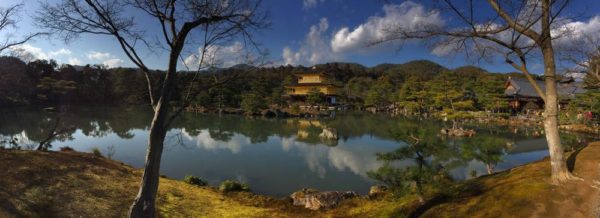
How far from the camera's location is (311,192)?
7.73 metres

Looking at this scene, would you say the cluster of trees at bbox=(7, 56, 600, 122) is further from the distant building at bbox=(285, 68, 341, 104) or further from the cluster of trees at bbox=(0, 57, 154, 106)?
the distant building at bbox=(285, 68, 341, 104)

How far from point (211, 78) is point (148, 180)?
1.76 meters

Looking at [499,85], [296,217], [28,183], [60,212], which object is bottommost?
[296,217]

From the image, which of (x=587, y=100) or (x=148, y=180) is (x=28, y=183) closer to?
(x=148, y=180)

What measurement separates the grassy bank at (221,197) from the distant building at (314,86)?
3979 centimetres

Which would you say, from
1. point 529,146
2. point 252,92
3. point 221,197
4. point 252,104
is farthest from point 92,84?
point 529,146

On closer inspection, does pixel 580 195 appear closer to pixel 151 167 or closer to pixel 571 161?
pixel 571 161

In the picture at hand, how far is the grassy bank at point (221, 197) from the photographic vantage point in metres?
4.57

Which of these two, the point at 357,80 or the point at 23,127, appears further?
the point at 357,80

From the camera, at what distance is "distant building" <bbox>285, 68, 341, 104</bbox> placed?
157ft

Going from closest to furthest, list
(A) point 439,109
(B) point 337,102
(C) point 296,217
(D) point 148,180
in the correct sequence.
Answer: (D) point 148,180 → (C) point 296,217 → (A) point 439,109 → (B) point 337,102

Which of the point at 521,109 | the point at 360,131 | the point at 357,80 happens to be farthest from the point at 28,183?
the point at 357,80

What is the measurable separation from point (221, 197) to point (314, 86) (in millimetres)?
40715

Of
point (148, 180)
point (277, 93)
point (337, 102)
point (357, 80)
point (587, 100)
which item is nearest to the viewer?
point (148, 180)
